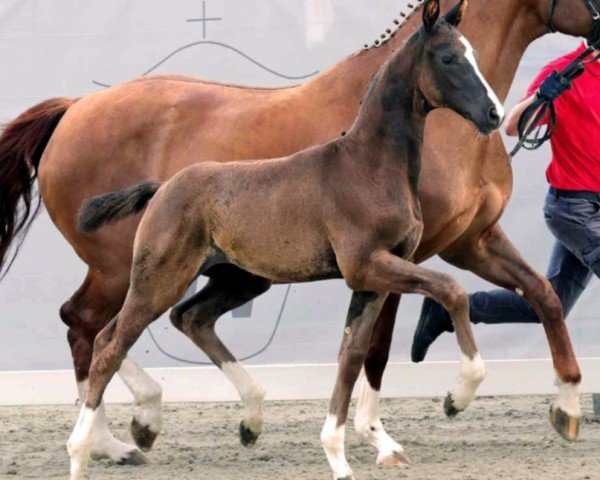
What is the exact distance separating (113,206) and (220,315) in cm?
81

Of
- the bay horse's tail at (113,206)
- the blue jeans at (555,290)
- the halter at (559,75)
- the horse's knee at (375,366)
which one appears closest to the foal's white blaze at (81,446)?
the bay horse's tail at (113,206)

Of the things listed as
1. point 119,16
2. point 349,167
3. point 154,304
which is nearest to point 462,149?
point 349,167

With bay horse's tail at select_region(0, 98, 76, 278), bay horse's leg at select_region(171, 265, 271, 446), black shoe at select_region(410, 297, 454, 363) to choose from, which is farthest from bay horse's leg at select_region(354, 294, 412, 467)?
bay horse's tail at select_region(0, 98, 76, 278)

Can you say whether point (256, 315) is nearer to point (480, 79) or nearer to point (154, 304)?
point (154, 304)

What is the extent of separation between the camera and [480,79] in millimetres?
4461

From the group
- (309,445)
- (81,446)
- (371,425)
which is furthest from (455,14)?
(309,445)

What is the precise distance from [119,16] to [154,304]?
239 cm

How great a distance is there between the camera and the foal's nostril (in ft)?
14.4

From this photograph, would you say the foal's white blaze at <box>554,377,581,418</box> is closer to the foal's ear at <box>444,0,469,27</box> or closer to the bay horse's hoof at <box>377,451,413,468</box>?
the bay horse's hoof at <box>377,451,413,468</box>

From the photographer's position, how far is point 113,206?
495 centimetres

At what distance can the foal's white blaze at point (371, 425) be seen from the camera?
18.0 ft

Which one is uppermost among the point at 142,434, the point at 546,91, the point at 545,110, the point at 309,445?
the point at 546,91

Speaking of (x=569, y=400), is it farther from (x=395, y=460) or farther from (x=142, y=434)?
(x=142, y=434)

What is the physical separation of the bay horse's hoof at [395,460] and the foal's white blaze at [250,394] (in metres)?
0.51
